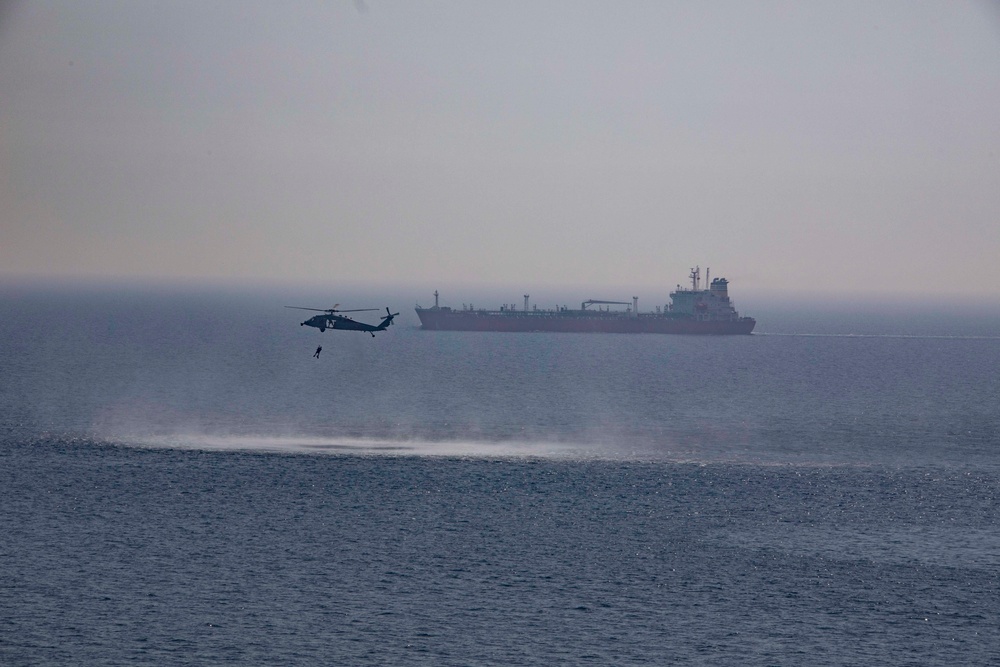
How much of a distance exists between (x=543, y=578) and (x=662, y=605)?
8.44 metres

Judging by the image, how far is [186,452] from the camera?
387ft

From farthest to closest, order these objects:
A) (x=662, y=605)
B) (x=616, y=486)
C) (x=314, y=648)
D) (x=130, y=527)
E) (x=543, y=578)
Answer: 1. (x=616, y=486)
2. (x=130, y=527)
3. (x=543, y=578)
4. (x=662, y=605)
5. (x=314, y=648)

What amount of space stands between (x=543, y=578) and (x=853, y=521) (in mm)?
30730

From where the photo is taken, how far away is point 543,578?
72750 millimetres

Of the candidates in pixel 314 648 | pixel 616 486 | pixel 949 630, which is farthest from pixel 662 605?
pixel 616 486

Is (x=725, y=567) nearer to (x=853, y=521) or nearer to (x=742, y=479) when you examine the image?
(x=853, y=521)

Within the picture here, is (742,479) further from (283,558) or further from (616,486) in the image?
(283,558)

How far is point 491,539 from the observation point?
8175cm

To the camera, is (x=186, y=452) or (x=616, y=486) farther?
(x=186, y=452)

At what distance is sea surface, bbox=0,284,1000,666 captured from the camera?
6188cm

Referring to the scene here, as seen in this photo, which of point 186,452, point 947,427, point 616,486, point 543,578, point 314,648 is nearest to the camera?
point 314,648

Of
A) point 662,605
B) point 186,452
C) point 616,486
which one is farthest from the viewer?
point 186,452

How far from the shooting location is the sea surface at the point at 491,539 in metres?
61.9

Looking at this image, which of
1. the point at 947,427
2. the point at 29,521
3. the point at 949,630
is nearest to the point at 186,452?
the point at 29,521
